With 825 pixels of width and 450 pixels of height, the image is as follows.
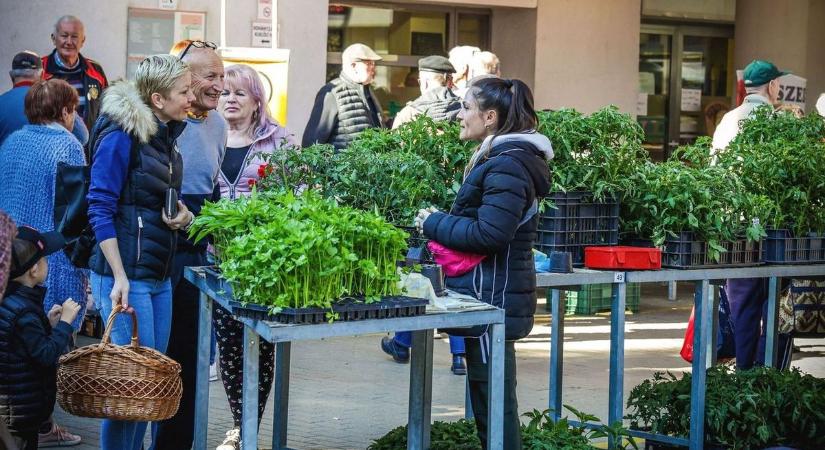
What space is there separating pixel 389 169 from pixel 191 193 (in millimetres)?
1047

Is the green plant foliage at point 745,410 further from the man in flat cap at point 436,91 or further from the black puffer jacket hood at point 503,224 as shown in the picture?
the man in flat cap at point 436,91

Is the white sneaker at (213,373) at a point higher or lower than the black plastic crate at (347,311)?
lower

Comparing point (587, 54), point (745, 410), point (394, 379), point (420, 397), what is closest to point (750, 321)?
point (745, 410)

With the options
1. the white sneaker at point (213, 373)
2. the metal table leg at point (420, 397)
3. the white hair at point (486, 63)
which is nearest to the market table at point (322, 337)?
the metal table leg at point (420, 397)

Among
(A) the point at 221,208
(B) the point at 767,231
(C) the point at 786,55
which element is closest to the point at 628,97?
(C) the point at 786,55

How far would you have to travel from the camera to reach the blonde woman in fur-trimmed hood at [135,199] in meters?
5.26

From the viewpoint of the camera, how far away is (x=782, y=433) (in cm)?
657

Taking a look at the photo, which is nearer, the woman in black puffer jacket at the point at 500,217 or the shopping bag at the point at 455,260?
the woman in black puffer jacket at the point at 500,217

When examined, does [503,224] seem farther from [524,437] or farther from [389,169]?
[524,437]

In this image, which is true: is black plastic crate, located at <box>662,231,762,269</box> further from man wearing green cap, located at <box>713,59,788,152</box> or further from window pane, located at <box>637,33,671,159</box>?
window pane, located at <box>637,33,671,159</box>

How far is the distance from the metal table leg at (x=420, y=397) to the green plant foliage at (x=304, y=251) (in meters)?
0.94

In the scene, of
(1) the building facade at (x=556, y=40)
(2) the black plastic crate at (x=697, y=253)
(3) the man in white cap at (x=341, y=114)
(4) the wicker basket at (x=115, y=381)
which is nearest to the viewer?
(4) the wicker basket at (x=115, y=381)

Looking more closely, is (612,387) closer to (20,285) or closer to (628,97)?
(20,285)

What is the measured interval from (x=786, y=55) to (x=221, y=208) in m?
11.5
